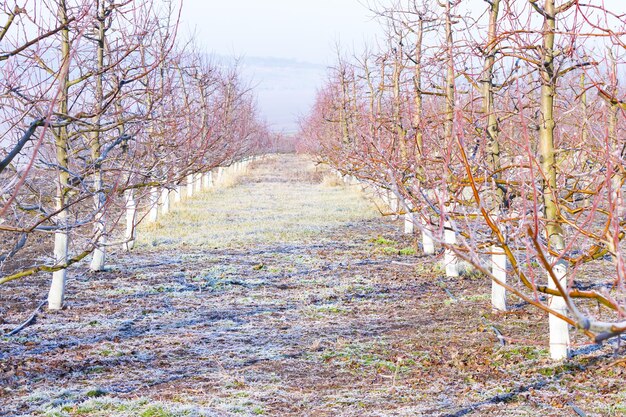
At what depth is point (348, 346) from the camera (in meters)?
7.79

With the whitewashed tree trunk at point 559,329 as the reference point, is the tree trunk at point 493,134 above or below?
above

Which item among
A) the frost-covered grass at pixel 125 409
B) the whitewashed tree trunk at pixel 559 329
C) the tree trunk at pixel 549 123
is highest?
the tree trunk at pixel 549 123

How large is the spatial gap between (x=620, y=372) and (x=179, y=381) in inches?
161

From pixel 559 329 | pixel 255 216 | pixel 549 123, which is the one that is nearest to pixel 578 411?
pixel 559 329

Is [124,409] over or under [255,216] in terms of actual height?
under

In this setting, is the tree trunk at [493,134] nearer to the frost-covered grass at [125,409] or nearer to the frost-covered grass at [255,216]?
the frost-covered grass at [125,409]

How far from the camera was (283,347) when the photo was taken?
786cm

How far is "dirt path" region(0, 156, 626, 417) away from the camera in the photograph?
5992mm

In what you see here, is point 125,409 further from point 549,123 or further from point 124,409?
point 549,123

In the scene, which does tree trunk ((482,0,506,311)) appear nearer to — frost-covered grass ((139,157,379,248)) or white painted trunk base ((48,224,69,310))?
white painted trunk base ((48,224,69,310))

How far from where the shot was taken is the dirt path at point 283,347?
5992 millimetres

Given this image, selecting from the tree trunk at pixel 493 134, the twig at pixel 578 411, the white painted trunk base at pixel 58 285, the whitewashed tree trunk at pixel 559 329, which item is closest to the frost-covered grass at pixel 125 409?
the twig at pixel 578 411

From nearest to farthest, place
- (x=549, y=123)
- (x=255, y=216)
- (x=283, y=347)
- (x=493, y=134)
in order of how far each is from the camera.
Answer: (x=549, y=123) → (x=283, y=347) → (x=493, y=134) → (x=255, y=216)

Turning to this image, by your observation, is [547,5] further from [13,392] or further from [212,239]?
[212,239]
